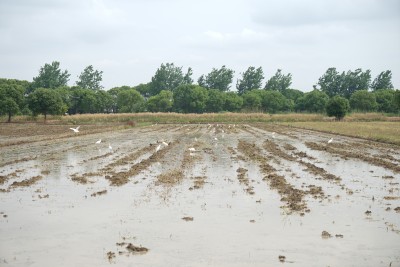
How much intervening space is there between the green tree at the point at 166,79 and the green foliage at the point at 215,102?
2629 centimetres

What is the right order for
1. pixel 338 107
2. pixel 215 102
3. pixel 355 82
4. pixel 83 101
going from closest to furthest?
pixel 338 107
pixel 83 101
pixel 215 102
pixel 355 82

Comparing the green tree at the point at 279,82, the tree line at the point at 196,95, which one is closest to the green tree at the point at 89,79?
the tree line at the point at 196,95

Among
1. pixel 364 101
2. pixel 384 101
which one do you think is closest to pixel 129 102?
pixel 364 101

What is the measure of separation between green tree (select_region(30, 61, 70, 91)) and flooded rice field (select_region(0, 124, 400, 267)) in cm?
9677

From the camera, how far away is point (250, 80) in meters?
124

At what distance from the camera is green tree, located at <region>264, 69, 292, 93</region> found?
124750 mm

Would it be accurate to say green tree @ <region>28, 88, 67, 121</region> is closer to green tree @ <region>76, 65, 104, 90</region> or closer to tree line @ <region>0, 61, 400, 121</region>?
tree line @ <region>0, 61, 400, 121</region>

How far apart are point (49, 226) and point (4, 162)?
427 inches

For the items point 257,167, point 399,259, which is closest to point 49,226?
point 399,259

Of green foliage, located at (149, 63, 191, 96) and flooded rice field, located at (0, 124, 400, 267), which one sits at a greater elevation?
green foliage, located at (149, 63, 191, 96)

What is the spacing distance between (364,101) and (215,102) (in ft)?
107

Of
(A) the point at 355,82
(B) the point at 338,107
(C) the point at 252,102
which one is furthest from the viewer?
(A) the point at 355,82

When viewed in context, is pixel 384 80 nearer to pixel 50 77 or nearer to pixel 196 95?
pixel 196 95

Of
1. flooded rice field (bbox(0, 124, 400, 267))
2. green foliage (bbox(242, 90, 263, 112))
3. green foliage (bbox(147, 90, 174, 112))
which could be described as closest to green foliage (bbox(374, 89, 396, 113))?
green foliage (bbox(242, 90, 263, 112))
